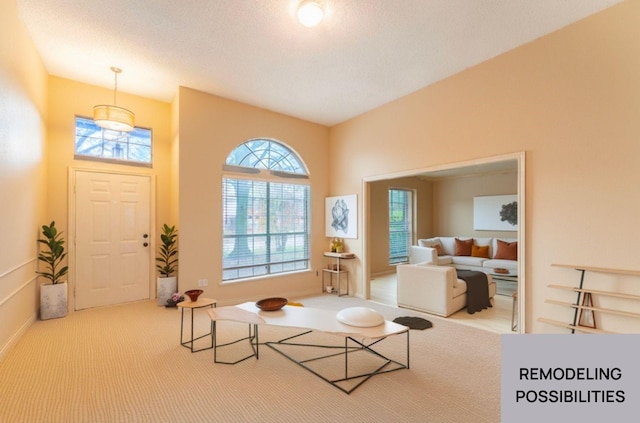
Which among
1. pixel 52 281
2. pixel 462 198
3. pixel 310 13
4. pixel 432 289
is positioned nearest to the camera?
pixel 310 13

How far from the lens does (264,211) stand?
5.23 metres

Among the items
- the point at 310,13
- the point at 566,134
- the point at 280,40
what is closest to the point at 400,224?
the point at 566,134

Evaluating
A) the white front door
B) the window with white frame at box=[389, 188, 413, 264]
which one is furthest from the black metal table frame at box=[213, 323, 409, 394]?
the window with white frame at box=[389, 188, 413, 264]

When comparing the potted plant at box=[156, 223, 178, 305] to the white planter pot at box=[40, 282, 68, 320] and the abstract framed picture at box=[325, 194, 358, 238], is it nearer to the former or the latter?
the white planter pot at box=[40, 282, 68, 320]

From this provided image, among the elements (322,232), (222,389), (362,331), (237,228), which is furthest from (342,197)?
(222,389)

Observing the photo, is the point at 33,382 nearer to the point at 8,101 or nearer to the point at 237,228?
the point at 8,101

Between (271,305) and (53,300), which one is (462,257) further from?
(53,300)

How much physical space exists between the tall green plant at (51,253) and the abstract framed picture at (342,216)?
3.99 m

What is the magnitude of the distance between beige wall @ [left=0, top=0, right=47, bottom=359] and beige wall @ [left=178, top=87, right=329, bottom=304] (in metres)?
1.60

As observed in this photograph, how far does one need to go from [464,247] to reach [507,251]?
91 cm

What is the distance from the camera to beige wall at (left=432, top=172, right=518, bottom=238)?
729 cm

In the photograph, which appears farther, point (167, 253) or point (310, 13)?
point (167, 253)

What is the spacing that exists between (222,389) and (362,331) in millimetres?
1165

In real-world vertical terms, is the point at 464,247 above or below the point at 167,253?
below
